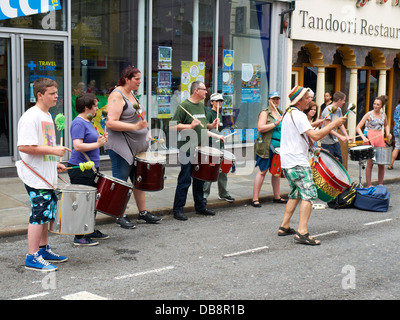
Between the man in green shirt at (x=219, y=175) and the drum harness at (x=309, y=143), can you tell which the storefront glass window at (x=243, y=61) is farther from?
the drum harness at (x=309, y=143)

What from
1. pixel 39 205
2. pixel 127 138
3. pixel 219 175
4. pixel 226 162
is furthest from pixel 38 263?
pixel 219 175

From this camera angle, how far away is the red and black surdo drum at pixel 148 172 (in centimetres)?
730

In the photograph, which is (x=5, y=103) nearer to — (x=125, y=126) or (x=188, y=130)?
(x=188, y=130)

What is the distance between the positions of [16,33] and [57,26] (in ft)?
2.85

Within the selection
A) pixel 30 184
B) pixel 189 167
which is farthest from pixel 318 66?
pixel 30 184

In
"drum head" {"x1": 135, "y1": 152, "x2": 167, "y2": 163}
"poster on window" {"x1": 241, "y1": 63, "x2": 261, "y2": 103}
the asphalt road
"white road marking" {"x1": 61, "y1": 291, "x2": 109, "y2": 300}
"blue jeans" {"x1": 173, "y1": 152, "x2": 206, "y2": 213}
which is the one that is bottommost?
the asphalt road

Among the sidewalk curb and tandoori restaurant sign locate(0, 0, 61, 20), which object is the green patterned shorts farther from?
tandoori restaurant sign locate(0, 0, 61, 20)

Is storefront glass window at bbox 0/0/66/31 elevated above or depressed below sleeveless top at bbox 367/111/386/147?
above

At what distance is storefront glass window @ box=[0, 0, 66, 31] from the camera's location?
10438 millimetres

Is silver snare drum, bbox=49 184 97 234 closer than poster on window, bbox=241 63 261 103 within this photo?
Yes

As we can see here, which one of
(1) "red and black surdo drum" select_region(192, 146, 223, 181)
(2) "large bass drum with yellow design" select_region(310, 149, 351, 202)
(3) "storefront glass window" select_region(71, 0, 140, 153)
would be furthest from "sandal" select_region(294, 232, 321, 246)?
(3) "storefront glass window" select_region(71, 0, 140, 153)

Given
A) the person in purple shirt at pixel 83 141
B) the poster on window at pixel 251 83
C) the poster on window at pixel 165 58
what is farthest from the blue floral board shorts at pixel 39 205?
the poster on window at pixel 251 83

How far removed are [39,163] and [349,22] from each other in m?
13.2

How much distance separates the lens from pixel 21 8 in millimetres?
10508
